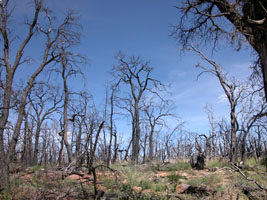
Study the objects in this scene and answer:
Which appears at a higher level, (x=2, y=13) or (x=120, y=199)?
(x=2, y=13)

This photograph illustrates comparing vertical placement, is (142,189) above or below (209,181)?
below

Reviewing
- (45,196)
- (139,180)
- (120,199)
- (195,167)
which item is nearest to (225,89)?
(195,167)

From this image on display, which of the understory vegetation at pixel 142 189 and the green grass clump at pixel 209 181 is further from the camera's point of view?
the green grass clump at pixel 209 181

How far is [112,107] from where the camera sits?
25562 mm

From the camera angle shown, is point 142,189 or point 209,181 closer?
point 142,189

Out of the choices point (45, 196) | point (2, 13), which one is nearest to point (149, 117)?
point (2, 13)

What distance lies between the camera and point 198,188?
5.26m

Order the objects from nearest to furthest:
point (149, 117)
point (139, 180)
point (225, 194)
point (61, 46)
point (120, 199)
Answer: point (120, 199) < point (225, 194) < point (139, 180) < point (61, 46) < point (149, 117)

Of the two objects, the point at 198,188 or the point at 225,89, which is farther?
the point at 225,89

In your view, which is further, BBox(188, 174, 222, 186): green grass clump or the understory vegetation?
BBox(188, 174, 222, 186): green grass clump

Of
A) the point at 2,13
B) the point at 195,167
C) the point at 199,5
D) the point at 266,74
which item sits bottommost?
the point at 195,167

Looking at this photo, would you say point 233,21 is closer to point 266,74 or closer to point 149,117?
point 266,74

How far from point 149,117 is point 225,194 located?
80.2 ft

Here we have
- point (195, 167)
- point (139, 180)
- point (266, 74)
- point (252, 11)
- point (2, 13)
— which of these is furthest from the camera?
point (195, 167)
